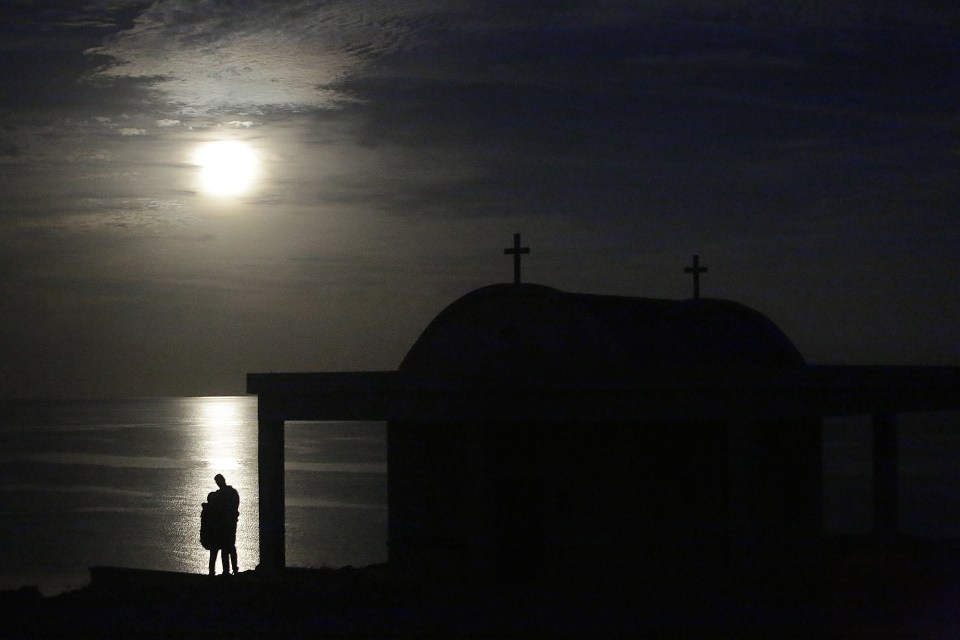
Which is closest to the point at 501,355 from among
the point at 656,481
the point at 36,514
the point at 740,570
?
the point at 656,481

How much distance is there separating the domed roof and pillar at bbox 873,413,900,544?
408 centimetres

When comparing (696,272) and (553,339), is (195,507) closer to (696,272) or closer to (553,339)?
(696,272)

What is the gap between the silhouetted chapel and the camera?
679 inches

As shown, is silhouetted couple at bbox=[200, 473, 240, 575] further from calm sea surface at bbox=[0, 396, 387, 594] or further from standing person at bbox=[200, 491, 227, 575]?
calm sea surface at bbox=[0, 396, 387, 594]

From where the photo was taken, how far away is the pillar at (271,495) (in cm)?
2011

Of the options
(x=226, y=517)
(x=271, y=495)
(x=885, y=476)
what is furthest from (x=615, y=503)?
(x=885, y=476)

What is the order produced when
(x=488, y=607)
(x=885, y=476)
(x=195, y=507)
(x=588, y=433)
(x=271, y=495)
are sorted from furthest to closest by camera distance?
(x=195, y=507) → (x=885, y=476) → (x=271, y=495) → (x=588, y=433) → (x=488, y=607)

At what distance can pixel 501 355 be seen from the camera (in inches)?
746

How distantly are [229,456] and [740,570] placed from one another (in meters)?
175

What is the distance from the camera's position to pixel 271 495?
20.1 meters

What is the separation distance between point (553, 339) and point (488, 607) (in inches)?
182

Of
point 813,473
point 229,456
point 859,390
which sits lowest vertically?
point 229,456

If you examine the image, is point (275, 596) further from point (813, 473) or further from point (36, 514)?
point (36, 514)

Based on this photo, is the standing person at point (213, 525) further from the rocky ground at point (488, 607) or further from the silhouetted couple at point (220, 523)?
the rocky ground at point (488, 607)
